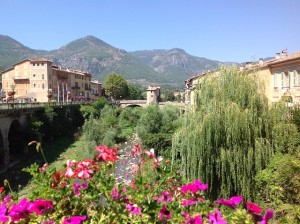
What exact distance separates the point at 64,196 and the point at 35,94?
2543 inches

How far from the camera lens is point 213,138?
38.4 ft

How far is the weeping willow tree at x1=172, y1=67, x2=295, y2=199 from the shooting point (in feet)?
37.3

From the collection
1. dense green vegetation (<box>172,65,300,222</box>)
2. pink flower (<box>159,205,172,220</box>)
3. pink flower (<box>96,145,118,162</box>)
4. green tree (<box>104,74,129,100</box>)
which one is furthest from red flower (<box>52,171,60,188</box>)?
green tree (<box>104,74,129,100</box>)

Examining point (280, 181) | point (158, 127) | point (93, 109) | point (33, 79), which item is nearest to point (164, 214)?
point (280, 181)

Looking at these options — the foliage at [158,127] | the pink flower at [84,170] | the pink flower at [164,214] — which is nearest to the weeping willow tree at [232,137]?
the pink flower at [84,170]

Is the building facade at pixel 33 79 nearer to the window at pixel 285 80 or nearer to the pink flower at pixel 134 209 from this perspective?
the window at pixel 285 80

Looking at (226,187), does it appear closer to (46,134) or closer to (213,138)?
Answer: (213,138)

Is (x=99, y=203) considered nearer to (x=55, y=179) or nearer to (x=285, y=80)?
(x=55, y=179)

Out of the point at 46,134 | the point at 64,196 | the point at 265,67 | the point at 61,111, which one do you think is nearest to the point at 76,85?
the point at 61,111

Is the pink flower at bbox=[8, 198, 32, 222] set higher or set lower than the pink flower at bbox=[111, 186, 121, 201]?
higher

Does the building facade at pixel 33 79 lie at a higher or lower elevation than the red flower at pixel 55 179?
higher

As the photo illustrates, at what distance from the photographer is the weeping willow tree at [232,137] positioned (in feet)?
37.3

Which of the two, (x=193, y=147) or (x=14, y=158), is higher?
(x=193, y=147)

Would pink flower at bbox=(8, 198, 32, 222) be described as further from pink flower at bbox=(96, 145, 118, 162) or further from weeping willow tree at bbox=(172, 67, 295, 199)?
weeping willow tree at bbox=(172, 67, 295, 199)
